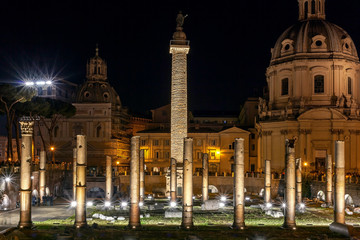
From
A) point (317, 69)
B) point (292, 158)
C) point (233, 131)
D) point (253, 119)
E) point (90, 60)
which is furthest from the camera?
point (90, 60)

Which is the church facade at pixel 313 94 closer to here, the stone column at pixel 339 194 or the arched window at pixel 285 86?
the arched window at pixel 285 86

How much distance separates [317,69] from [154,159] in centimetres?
2560

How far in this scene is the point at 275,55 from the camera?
7012 cm

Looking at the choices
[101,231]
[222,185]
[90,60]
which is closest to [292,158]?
[101,231]

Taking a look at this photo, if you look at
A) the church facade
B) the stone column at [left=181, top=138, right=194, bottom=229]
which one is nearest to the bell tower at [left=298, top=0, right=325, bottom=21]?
the church facade

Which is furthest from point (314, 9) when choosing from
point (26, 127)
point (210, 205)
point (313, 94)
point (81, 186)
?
point (26, 127)

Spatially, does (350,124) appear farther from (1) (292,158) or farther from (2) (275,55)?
(1) (292,158)

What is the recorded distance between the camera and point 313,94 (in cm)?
6656

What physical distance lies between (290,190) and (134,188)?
7.67 m

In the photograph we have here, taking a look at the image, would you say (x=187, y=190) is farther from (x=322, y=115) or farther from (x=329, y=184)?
(x=322, y=115)

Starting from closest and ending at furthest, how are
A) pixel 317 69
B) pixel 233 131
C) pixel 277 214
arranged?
pixel 277 214, pixel 317 69, pixel 233 131

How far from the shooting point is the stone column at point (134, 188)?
27.8 metres

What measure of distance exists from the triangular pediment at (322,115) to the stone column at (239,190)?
36.6 m

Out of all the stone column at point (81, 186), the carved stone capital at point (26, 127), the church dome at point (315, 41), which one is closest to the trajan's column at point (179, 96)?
the stone column at point (81, 186)
